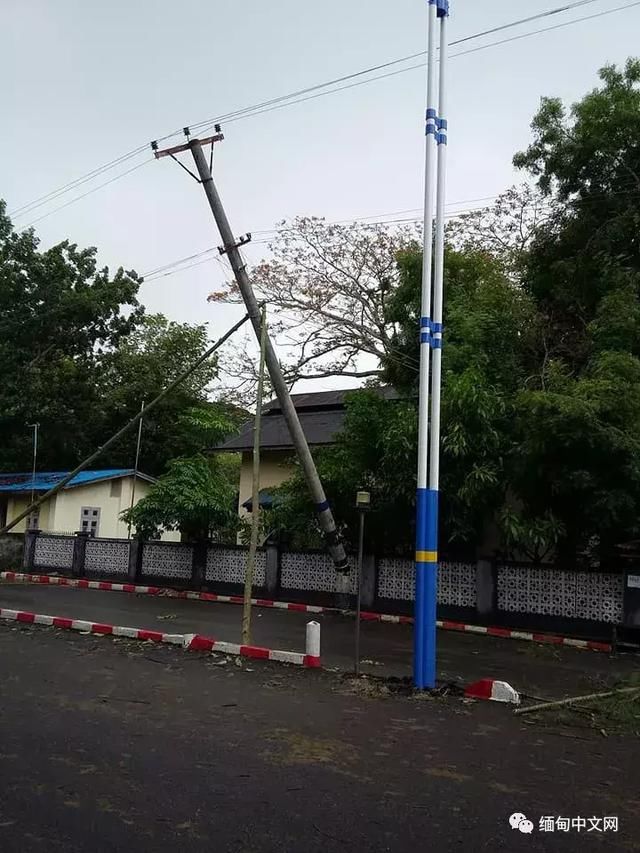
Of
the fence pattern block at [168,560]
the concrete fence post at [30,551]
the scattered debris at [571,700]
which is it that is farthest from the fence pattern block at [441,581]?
the concrete fence post at [30,551]

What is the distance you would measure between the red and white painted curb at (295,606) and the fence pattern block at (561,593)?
53 centimetres

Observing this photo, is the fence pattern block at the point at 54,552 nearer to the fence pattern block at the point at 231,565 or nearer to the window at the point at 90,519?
the window at the point at 90,519

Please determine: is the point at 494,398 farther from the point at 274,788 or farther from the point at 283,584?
the point at 274,788

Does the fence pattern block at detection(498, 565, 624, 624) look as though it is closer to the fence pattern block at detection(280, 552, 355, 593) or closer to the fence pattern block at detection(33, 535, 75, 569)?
the fence pattern block at detection(280, 552, 355, 593)

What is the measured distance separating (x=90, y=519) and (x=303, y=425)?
9382 millimetres

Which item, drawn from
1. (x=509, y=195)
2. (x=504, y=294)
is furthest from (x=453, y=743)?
(x=509, y=195)

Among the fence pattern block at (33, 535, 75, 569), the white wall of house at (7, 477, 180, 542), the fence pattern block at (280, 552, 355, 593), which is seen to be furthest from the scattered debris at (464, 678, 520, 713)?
the white wall of house at (7, 477, 180, 542)

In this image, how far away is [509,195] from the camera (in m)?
20.4

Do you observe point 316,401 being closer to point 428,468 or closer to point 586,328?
point 586,328

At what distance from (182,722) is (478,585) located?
9396mm

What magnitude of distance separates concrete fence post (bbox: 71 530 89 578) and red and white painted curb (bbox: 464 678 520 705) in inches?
670

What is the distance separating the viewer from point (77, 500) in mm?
27734

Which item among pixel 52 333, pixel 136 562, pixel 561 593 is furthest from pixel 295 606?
pixel 52 333

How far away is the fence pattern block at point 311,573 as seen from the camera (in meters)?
17.3
